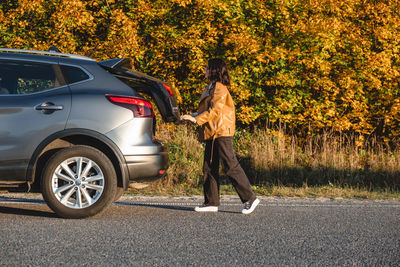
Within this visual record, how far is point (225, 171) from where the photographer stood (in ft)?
19.9

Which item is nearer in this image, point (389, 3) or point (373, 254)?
point (373, 254)

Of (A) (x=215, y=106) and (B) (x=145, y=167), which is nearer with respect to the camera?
(B) (x=145, y=167)

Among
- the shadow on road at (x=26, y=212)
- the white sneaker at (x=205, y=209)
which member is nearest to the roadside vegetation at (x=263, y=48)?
the white sneaker at (x=205, y=209)

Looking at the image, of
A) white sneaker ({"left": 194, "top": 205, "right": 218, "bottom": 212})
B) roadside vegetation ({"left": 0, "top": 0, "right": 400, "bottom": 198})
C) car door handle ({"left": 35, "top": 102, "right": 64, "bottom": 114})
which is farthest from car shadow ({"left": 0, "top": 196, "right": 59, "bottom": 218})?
roadside vegetation ({"left": 0, "top": 0, "right": 400, "bottom": 198})

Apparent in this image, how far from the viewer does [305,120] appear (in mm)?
16719

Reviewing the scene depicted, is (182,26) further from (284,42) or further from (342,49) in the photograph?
(342,49)

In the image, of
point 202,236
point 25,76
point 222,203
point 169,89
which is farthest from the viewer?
point 222,203

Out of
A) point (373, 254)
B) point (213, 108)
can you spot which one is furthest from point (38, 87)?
point (373, 254)

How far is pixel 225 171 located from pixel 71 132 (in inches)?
75.3

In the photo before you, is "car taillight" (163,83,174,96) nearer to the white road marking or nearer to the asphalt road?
the asphalt road

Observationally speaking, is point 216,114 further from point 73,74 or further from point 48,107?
point 48,107

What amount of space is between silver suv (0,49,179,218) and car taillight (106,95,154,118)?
11 millimetres

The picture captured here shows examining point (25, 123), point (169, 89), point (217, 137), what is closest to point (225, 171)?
point (217, 137)

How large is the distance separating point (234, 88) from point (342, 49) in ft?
15.7
